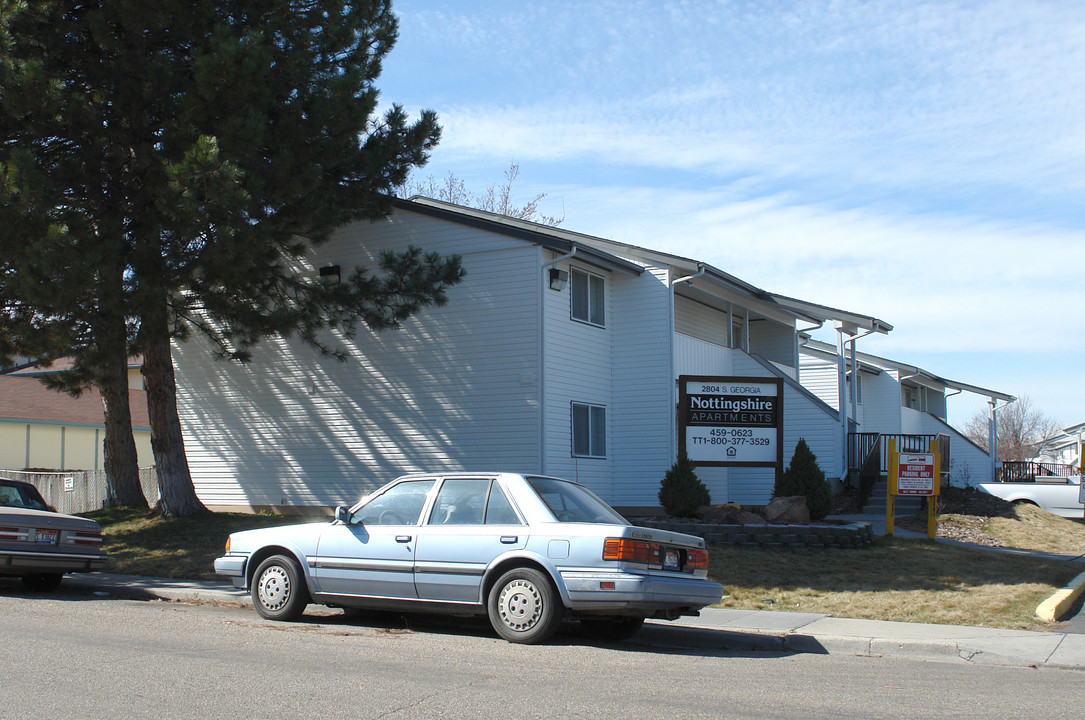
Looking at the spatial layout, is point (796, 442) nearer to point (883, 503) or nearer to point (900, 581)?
point (883, 503)

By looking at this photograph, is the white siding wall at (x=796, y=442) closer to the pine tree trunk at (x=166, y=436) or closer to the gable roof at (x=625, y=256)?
the gable roof at (x=625, y=256)

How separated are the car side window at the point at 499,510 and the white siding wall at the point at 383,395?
31.2 ft

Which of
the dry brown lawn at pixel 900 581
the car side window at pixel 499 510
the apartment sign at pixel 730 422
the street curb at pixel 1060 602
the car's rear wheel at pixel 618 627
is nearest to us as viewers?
the car side window at pixel 499 510

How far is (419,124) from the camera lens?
19.1 metres

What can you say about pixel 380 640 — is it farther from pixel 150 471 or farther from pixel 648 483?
pixel 150 471

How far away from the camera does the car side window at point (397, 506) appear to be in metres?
10.0

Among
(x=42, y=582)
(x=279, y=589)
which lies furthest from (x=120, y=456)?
(x=279, y=589)

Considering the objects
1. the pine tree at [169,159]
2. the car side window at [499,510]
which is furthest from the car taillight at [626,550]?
the pine tree at [169,159]

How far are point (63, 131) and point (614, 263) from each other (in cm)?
1043

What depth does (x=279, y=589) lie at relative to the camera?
1041 cm

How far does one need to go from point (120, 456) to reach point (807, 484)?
13726 mm

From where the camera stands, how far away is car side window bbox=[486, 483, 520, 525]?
945cm

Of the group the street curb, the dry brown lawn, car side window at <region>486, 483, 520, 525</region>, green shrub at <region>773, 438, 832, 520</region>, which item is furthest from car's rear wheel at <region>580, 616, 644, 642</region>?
green shrub at <region>773, 438, 832, 520</region>

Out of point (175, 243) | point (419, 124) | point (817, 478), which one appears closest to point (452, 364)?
point (419, 124)
